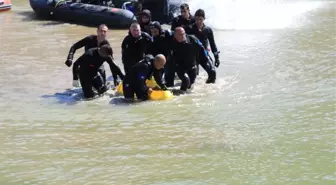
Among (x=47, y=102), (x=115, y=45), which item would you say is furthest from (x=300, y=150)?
(x=115, y=45)

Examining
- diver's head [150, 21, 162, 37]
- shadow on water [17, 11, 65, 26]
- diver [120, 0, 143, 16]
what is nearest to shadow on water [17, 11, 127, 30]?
shadow on water [17, 11, 65, 26]

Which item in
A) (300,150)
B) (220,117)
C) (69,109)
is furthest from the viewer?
(69,109)

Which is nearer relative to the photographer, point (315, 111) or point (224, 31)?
point (315, 111)

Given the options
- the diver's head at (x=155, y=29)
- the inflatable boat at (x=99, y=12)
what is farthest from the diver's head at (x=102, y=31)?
the inflatable boat at (x=99, y=12)

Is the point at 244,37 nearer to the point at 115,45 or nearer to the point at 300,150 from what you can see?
the point at 115,45

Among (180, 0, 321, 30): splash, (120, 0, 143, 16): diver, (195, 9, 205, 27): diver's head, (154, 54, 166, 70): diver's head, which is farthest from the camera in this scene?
(120, 0, 143, 16): diver

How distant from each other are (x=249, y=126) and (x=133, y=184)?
80.6 inches

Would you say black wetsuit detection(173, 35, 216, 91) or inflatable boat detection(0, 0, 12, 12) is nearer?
black wetsuit detection(173, 35, 216, 91)

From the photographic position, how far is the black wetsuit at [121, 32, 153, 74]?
8.20 m

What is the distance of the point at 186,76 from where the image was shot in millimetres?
Answer: 8281

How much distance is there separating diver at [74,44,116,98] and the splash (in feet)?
24.8

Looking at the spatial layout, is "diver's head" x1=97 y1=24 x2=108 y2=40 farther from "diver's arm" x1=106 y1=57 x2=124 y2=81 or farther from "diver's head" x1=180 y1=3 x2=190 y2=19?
"diver's head" x1=180 y1=3 x2=190 y2=19

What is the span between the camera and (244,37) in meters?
13.2

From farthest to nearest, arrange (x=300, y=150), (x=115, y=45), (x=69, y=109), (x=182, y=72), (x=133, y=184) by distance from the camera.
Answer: (x=115, y=45), (x=182, y=72), (x=69, y=109), (x=300, y=150), (x=133, y=184)
